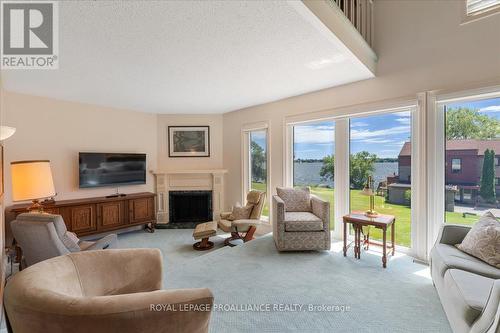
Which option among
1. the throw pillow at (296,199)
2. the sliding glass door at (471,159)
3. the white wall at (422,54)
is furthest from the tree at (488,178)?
the throw pillow at (296,199)

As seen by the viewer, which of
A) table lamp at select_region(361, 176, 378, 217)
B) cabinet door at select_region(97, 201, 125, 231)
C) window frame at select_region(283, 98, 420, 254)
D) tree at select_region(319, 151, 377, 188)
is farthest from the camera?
cabinet door at select_region(97, 201, 125, 231)

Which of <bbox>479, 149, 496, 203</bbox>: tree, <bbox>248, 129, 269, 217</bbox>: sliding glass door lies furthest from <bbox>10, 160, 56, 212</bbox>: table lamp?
<bbox>479, 149, 496, 203</bbox>: tree

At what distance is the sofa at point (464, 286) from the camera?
1.29 m

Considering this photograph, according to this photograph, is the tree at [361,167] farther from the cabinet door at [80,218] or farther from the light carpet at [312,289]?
the cabinet door at [80,218]

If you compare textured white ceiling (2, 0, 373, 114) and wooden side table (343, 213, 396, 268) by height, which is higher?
textured white ceiling (2, 0, 373, 114)

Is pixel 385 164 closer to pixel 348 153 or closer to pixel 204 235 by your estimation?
pixel 348 153

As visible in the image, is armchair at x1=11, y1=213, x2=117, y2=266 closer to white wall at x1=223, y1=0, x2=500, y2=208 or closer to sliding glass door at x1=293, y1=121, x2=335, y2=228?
sliding glass door at x1=293, y1=121, x2=335, y2=228

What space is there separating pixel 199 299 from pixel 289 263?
2.16m

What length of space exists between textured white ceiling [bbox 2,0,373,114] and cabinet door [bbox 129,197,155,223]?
1.95 m

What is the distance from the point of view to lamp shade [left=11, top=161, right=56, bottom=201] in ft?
8.39

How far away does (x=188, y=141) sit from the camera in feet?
18.1

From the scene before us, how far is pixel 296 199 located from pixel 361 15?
2.73 metres

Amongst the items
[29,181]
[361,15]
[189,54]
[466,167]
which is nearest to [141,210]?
[29,181]

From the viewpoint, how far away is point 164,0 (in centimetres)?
165
